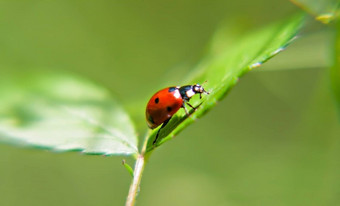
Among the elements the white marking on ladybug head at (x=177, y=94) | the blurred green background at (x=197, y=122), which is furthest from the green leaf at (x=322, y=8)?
the white marking on ladybug head at (x=177, y=94)

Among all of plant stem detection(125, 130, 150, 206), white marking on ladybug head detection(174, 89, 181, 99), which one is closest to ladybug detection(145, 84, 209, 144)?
white marking on ladybug head detection(174, 89, 181, 99)

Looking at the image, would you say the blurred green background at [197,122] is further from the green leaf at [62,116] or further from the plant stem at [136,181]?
the plant stem at [136,181]

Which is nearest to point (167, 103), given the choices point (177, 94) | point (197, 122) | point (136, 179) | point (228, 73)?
point (177, 94)

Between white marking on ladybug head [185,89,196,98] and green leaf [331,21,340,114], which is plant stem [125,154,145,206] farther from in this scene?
green leaf [331,21,340,114]

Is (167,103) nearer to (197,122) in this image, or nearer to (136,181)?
(136,181)

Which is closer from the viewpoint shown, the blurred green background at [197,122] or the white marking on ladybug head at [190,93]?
the white marking on ladybug head at [190,93]
